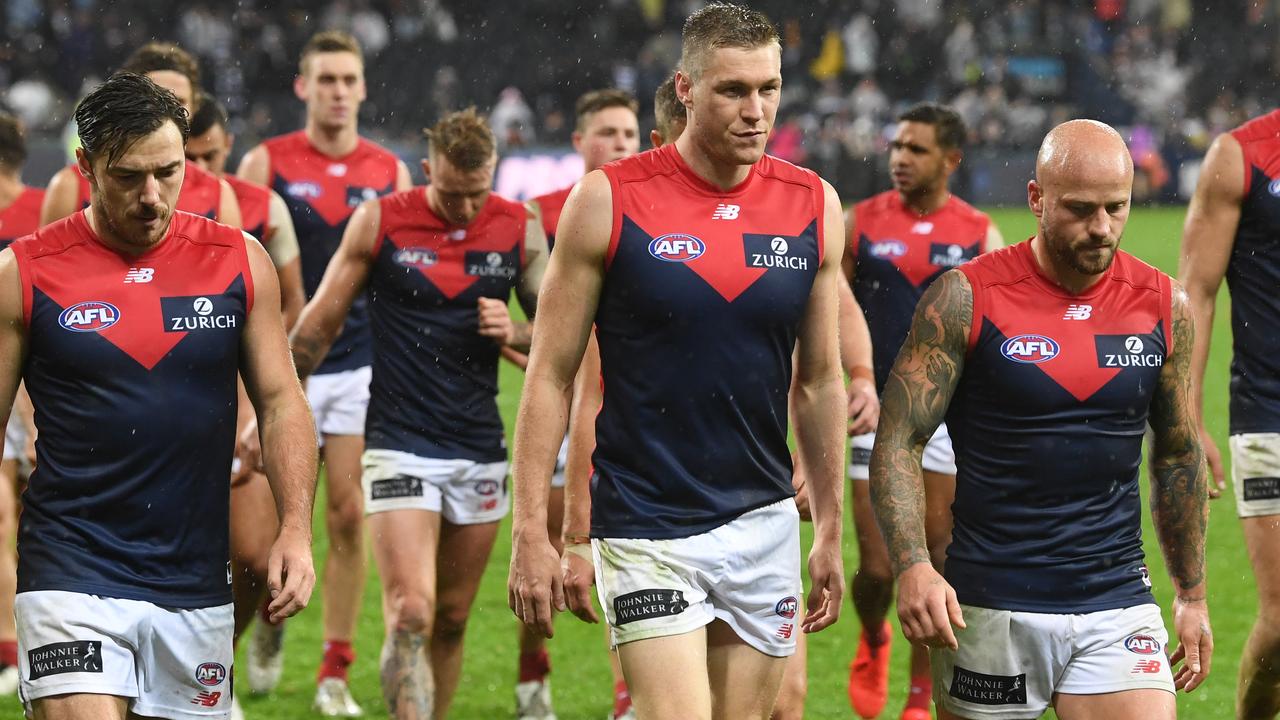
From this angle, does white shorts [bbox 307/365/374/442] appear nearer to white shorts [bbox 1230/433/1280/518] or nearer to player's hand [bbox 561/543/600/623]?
player's hand [bbox 561/543/600/623]

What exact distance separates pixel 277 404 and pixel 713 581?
4.39 feet

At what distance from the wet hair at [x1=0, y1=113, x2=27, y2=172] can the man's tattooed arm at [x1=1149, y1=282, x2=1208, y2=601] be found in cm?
613

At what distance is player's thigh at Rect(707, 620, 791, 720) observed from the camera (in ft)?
16.7

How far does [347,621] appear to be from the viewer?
26.8ft

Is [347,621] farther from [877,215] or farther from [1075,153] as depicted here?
[1075,153]

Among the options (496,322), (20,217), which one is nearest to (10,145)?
(20,217)

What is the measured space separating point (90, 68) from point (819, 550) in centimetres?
2792

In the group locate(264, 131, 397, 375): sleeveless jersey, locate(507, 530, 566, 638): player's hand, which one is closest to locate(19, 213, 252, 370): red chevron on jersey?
locate(507, 530, 566, 638): player's hand

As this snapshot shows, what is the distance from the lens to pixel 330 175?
9484 millimetres

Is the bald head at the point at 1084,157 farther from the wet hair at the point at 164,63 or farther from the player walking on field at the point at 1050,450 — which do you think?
the wet hair at the point at 164,63

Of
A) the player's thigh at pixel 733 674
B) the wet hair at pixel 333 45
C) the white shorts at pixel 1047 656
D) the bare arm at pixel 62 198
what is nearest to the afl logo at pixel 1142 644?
the white shorts at pixel 1047 656

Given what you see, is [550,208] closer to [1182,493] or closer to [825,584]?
[825,584]

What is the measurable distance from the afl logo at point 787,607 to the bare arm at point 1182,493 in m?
1.12

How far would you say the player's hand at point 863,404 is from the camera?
7230 millimetres
